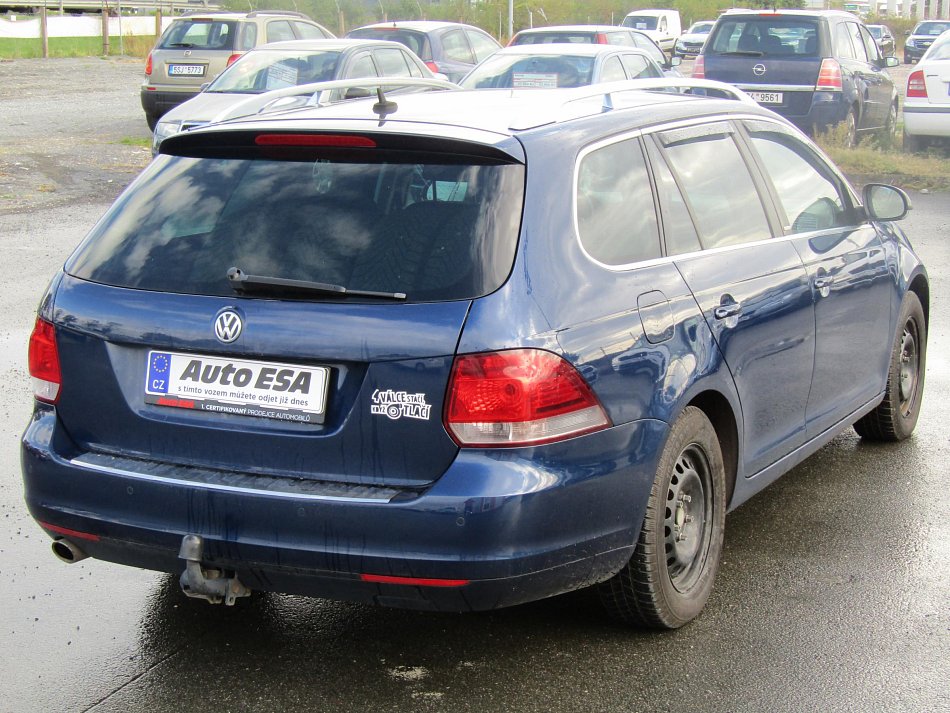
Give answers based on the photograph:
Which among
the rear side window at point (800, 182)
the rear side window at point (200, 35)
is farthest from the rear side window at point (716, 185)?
the rear side window at point (200, 35)

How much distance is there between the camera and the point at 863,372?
5.54 m

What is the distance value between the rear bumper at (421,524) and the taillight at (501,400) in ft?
0.15

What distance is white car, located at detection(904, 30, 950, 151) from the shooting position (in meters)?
16.8

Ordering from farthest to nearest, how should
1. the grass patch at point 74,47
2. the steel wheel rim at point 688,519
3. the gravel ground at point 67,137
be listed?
the grass patch at point 74,47, the gravel ground at point 67,137, the steel wheel rim at point 688,519

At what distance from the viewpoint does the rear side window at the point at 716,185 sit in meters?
4.46

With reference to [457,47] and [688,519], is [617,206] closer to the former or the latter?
[688,519]

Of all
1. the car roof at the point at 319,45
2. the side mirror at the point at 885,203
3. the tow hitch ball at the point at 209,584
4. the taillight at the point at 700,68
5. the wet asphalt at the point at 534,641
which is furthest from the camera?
the taillight at the point at 700,68

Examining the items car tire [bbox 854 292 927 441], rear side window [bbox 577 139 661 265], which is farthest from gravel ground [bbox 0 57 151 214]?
rear side window [bbox 577 139 661 265]

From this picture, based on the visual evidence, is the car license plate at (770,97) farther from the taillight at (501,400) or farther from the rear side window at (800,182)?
the taillight at (501,400)

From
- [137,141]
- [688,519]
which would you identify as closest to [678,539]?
[688,519]

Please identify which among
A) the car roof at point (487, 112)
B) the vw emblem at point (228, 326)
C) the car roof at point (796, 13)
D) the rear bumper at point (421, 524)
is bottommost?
the rear bumper at point (421, 524)

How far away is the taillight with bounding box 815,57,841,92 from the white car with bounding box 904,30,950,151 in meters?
0.89

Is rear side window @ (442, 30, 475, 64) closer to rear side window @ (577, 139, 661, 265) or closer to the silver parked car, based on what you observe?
the silver parked car

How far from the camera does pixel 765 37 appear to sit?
56.8ft
